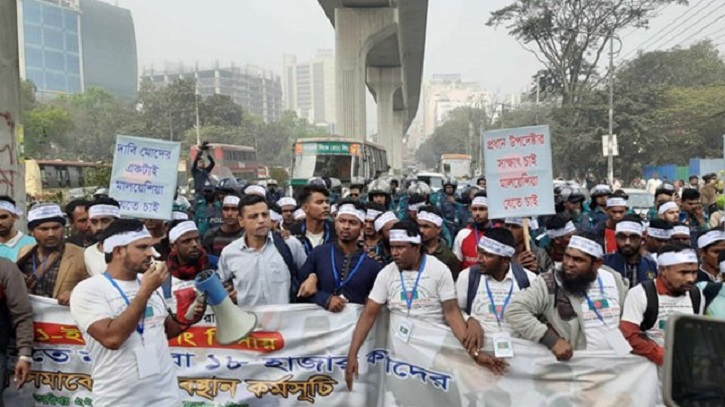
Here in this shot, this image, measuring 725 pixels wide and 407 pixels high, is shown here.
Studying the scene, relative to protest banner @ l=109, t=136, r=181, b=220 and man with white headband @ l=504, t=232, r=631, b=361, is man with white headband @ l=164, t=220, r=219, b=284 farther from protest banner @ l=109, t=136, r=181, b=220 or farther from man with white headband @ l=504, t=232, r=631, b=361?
man with white headband @ l=504, t=232, r=631, b=361

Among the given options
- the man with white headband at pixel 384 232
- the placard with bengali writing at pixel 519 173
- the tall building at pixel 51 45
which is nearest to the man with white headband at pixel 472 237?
the man with white headband at pixel 384 232

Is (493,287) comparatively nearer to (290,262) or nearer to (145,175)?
(290,262)

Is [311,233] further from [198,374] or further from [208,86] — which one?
[208,86]

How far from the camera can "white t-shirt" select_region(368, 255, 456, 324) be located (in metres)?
4.33

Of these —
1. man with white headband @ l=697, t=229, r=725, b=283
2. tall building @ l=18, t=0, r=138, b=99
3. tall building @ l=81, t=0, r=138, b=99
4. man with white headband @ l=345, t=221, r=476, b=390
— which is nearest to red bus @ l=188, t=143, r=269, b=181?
man with white headband @ l=697, t=229, r=725, b=283

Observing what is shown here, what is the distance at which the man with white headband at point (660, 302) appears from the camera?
13.1 feet

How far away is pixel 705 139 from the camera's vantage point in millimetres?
43719

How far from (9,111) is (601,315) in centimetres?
711

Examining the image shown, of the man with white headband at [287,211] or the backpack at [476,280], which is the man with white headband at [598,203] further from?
the backpack at [476,280]

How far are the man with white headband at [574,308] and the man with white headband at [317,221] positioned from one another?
2.49 meters

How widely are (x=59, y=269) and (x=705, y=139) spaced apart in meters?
46.0

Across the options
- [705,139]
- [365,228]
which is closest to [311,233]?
[365,228]

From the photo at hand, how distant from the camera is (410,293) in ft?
14.3

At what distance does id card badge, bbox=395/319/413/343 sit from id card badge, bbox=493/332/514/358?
1.82 ft
